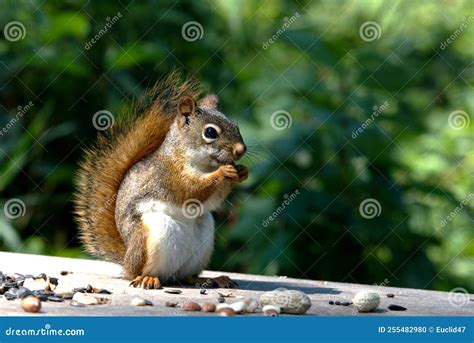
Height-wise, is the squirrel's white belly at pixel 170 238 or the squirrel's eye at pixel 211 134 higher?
the squirrel's eye at pixel 211 134

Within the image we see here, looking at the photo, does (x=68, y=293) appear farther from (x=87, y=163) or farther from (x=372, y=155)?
(x=372, y=155)

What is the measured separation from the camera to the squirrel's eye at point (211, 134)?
374cm

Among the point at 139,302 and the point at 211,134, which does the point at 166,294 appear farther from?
the point at 211,134

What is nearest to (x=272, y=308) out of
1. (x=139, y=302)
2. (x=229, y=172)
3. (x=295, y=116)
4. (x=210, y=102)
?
(x=139, y=302)

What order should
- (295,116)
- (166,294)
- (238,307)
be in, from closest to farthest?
(238,307) → (166,294) → (295,116)

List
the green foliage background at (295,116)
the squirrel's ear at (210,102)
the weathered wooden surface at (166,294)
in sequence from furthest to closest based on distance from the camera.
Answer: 1. the green foliage background at (295,116)
2. the squirrel's ear at (210,102)
3. the weathered wooden surface at (166,294)

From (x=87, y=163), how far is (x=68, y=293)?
81cm

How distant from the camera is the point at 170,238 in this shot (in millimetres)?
3736

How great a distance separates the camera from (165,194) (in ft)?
12.4

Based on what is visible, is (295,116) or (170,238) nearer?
(170,238)

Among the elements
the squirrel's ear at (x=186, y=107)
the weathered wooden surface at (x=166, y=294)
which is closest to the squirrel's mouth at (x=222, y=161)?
the squirrel's ear at (x=186, y=107)

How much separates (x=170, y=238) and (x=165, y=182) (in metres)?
0.22

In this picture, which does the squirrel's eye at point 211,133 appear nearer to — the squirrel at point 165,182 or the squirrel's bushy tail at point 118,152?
the squirrel at point 165,182

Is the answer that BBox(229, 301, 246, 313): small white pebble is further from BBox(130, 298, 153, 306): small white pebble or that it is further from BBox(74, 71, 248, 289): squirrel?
BBox(74, 71, 248, 289): squirrel
